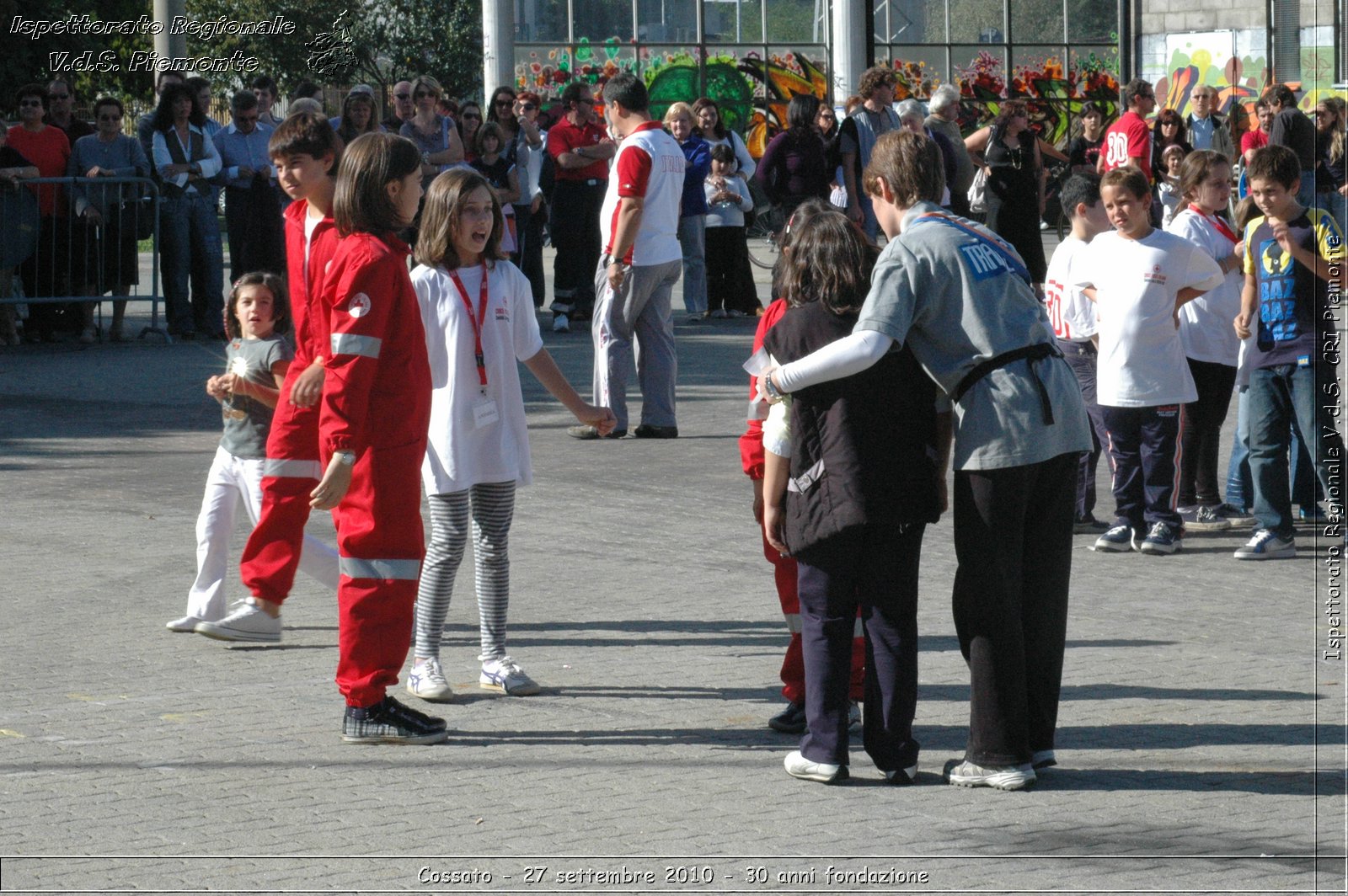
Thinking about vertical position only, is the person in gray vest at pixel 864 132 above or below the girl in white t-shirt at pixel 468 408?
above

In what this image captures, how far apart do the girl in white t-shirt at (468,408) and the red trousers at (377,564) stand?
41 centimetres

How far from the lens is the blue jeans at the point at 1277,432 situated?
318 inches

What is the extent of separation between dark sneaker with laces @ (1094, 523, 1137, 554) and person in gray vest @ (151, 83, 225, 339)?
32.2ft

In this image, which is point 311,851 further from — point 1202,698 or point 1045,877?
point 1202,698

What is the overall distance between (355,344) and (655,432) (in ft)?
20.8

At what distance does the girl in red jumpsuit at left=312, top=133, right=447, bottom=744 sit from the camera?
534 cm

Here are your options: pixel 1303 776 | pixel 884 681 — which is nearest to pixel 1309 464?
pixel 1303 776

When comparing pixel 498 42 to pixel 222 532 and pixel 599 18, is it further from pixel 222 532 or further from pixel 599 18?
pixel 222 532

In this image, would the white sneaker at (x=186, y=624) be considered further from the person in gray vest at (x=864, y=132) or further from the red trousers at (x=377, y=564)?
the person in gray vest at (x=864, y=132)

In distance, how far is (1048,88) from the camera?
108ft

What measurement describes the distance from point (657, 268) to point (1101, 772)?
6.39 meters

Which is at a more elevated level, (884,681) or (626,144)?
(626,144)

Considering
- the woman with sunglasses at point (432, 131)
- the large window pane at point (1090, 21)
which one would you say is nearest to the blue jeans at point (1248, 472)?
the woman with sunglasses at point (432, 131)

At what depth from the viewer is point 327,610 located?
745 cm
